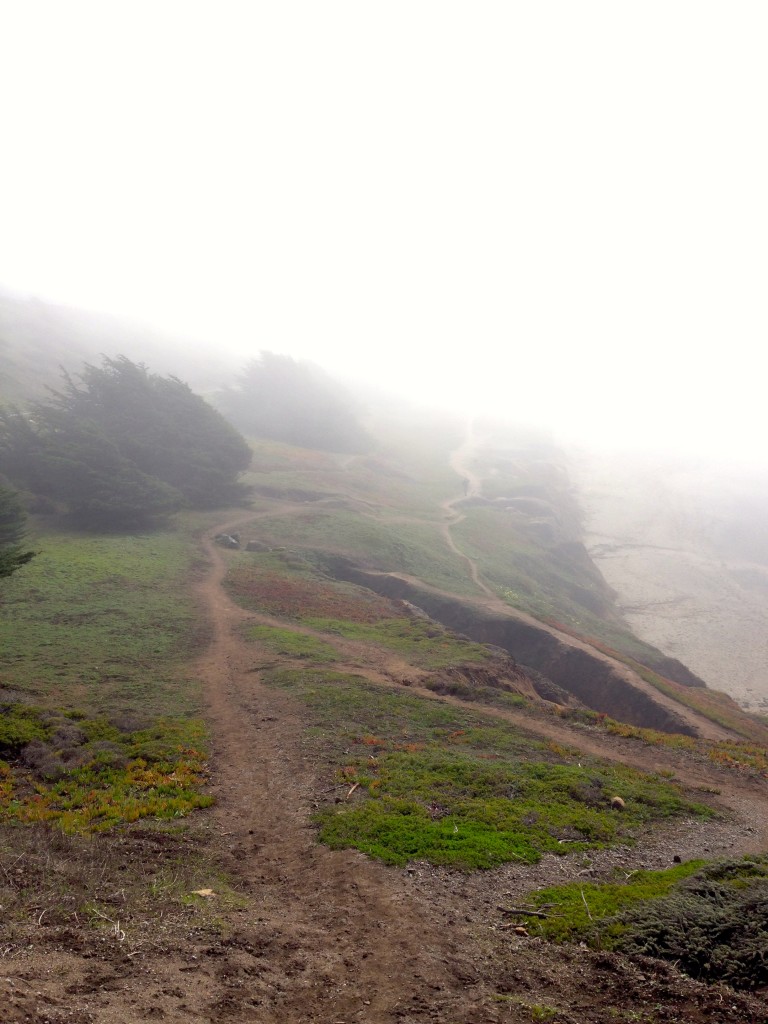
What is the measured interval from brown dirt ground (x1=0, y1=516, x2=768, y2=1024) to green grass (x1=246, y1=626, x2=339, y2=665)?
495 inches

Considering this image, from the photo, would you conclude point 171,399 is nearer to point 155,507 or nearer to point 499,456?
point 155,507

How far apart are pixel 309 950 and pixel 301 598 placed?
27476 mm

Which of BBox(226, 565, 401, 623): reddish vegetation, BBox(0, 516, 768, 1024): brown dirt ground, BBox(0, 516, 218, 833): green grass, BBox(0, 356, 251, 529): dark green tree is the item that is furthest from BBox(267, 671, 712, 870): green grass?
BBox(0, 356, 251, 529): dark green tree

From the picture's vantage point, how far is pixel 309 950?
9188 mm

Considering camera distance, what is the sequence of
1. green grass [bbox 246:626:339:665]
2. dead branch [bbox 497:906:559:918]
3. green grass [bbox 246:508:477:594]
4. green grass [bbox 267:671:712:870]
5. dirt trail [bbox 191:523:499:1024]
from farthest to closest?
1. green grass [bbox 246:508:477:594]
2. green grass [bbox 246:626:339:665]
3. green grass [bbox 267:671:712:870]
4. dead branch [bbox 497:906:559:918]
5. dirt trail [bbox 191:523:499:1024]

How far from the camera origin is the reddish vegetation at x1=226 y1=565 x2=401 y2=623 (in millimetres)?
34500

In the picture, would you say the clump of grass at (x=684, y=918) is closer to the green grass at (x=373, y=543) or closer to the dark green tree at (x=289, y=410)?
the green grass at (x=373, y=543)

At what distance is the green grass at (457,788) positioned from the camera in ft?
43.4

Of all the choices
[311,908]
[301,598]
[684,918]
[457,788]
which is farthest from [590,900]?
[301,598]

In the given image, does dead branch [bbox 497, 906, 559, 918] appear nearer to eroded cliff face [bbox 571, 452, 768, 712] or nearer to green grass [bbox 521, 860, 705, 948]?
green grass [bbox 521, 860, 705, 948]

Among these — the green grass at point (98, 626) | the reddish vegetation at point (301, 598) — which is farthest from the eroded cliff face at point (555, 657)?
the green grass at point (98, 626)

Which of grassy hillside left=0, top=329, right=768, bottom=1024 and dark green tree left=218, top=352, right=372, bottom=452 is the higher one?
dark green tree left=218, top=352, right=372, bottom=452

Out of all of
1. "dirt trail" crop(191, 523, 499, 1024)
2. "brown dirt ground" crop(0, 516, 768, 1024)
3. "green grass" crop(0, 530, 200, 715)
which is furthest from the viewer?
"green grass" crop(0, 530, 200, 715)

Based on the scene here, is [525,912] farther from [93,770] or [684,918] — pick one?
[93,770]
